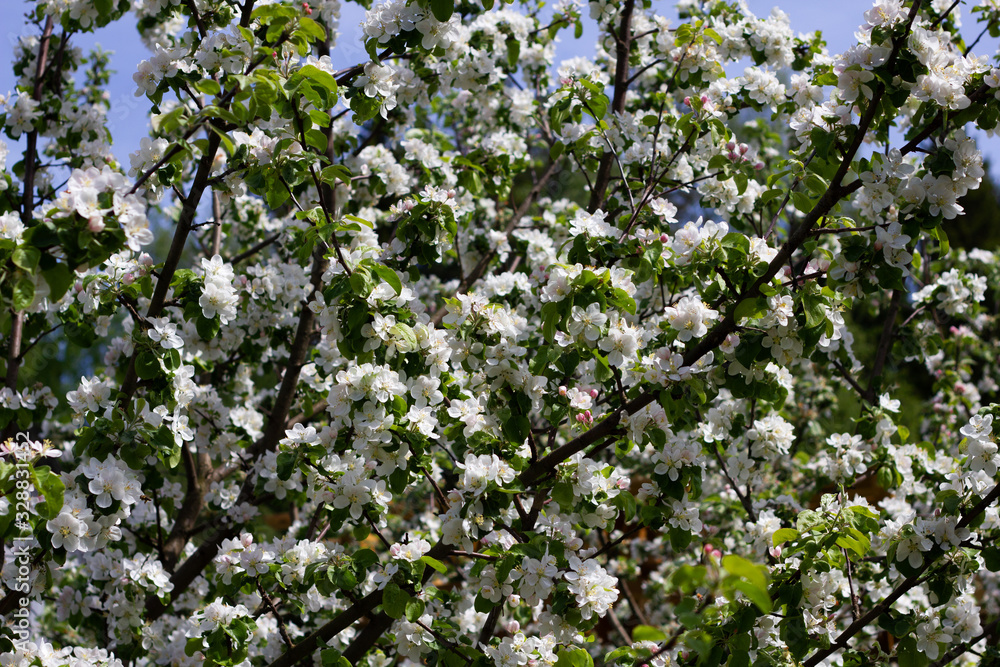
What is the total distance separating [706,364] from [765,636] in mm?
788

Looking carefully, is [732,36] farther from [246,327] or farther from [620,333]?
[246,327]

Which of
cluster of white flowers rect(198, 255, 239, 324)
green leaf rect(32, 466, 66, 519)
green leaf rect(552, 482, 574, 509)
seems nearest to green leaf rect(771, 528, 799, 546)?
green leaf rect(552, 482, 574, 509)

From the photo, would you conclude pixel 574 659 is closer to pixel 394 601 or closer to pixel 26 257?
pixel 394 601

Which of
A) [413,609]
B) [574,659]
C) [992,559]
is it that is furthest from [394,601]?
[992,559]

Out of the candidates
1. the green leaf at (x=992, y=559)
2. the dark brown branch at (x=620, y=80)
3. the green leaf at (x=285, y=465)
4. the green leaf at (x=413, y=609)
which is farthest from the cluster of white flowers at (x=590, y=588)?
the dark brown branch at (x=620, y=80)

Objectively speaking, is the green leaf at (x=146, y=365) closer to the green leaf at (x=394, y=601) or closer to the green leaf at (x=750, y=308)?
the green leaf at (x=394, y=601)

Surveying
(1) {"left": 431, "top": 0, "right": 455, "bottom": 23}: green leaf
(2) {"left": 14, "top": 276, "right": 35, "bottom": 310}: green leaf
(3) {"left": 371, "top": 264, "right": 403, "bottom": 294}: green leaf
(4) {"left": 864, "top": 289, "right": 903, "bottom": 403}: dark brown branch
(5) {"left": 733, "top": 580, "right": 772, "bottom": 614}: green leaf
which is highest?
(4) {"left": 864, "top": 289, "right": 903, "bottom": 403}: dark brown branch

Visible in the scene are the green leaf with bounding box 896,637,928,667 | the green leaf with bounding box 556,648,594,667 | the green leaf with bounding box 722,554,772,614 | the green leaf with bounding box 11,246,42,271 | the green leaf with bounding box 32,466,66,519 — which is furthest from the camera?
the green leaf with bounding box 896,637,928,667

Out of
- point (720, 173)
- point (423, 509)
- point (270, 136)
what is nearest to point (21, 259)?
point (270, 136)

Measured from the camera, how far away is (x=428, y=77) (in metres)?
3.16

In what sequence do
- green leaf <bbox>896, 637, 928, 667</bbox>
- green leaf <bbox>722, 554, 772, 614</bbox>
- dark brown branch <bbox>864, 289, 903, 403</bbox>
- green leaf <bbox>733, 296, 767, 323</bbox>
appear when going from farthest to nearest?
dark brown branch <bbox>864, 289, 903, 403</bbox> → green leaf <bbox>896, 637, 928, 667</bbox> → green leaf <bbox>733, 296, 767, 323</bbox> → green leaf <bbox>722, 554, 772, 614</bbox>

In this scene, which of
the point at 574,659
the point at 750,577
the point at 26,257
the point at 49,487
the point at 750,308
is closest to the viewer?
the point at 750,577

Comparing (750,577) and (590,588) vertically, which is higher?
(590,588)

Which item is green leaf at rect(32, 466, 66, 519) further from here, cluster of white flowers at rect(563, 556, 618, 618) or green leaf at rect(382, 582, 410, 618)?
cluster of white flowers at rect(563, 556, 618, 618)
